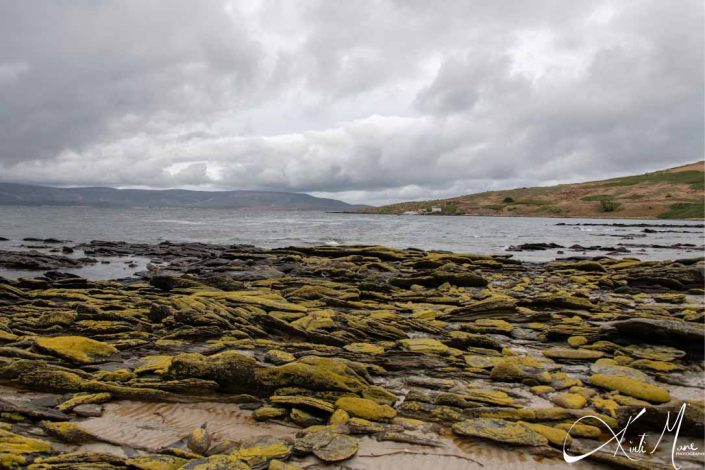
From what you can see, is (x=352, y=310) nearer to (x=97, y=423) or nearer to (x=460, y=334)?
(x=460, y=334)

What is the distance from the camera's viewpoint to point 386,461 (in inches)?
314

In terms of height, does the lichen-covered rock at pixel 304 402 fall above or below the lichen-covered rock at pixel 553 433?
above

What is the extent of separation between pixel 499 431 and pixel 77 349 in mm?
11911

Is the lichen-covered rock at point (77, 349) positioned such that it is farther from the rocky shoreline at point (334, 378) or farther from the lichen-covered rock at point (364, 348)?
the lichen-covered rock at point (364, 348)

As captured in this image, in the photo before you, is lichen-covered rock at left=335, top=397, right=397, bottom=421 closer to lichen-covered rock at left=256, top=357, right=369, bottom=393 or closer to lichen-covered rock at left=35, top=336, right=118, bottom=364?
lichen-covered rock at left=256, top=357, right=369, bottom=393

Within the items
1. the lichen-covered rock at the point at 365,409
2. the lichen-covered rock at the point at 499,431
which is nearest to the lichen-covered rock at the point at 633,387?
the lichen-covered rock at the point at 499,431

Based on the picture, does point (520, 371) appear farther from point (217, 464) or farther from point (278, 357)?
point (217, 464)

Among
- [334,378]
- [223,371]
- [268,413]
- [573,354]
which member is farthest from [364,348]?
[573,354]

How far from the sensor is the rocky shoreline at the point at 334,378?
27.3 feet

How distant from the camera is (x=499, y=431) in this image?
884 centimetres

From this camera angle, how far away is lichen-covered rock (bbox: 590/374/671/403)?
34.5 feet

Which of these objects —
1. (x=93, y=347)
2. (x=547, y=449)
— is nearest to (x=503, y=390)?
(x=547, y=449)

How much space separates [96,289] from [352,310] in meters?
14.4

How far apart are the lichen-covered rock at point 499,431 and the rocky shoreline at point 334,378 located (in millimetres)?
38
